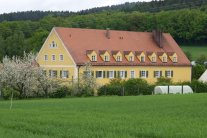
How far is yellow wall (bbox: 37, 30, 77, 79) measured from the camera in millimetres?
75688

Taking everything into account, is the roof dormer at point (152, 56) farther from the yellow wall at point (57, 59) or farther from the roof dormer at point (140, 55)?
the yellow wall at point (57, 59)

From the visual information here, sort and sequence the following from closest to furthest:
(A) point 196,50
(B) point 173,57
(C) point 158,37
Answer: (B) point 173,57, (C) point 158,37, (A) point 196,50

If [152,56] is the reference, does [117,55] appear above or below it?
above

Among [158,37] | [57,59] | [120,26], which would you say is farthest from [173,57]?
[120,26]

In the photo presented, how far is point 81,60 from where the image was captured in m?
75.4

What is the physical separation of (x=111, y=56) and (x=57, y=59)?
786 centimetres

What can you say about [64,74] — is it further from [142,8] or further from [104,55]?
[142,8]

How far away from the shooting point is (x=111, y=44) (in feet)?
269

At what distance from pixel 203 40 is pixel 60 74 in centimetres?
5866

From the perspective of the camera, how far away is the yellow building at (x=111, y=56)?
76.8 m

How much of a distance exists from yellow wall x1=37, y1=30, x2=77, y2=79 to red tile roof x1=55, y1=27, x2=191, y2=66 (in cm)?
85

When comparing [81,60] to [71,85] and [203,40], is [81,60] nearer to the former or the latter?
[71,85]

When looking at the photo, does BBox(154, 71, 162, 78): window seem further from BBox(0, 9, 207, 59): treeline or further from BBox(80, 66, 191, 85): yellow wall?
BBox(0, 9, 207, 59): treeline

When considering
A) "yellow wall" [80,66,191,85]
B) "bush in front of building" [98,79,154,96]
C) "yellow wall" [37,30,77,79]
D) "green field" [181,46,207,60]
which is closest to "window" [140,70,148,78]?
"yellow wall" [80,66,191,85]
